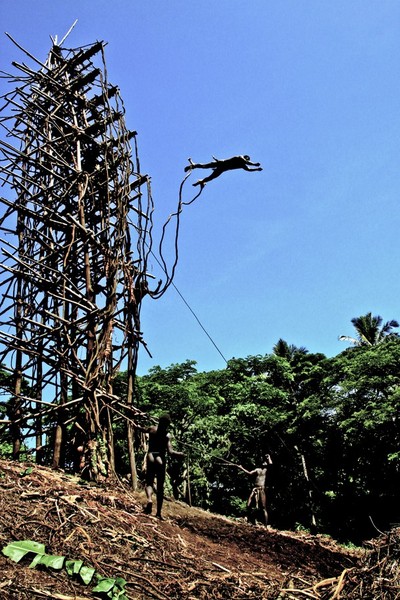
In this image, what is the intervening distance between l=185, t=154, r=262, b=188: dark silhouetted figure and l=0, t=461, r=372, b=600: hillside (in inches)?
163

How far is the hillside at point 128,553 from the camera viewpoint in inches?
146

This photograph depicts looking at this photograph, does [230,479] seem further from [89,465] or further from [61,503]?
[61,503]

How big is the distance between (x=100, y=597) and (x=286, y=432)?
2267 cm

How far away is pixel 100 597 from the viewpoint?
A: 3.64 meters

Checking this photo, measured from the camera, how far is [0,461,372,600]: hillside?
3.71 m

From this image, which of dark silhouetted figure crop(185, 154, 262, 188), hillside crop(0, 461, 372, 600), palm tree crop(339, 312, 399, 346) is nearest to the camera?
hillside crop(0, 461, 372, 600)

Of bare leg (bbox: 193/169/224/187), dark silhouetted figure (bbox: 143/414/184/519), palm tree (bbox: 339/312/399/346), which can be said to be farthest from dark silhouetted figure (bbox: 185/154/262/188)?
palm tree (bbox: 339/312/399/346)

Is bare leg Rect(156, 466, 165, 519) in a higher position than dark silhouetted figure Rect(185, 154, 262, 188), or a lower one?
lower

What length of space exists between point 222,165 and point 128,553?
14.7 ft

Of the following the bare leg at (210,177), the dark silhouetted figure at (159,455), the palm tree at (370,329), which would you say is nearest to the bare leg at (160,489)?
the dark silhouetted figure at (159,455)

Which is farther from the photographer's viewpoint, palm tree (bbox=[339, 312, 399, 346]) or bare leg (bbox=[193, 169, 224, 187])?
palm tree (bbox=[339, 312, 399, 346])

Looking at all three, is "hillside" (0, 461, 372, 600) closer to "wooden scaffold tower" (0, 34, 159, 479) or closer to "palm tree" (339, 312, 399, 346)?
"wooden scaffold tower" (0, 34, 159, 479)

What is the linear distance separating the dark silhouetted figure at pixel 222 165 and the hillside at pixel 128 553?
13.6 ft

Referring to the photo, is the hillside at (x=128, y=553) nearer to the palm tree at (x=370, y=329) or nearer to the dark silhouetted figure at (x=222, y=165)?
the dark silhouetted figure at (x=222, y=165)
